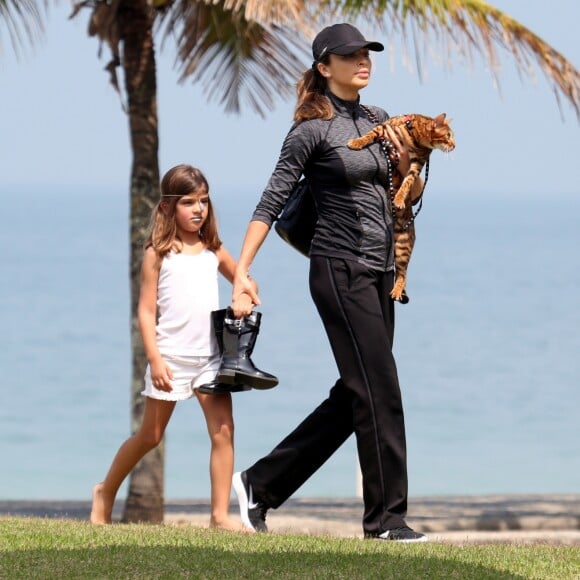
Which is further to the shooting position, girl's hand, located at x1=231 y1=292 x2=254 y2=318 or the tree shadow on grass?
girl's hand, located at x1=231 y1=292 x2=254 y2=318

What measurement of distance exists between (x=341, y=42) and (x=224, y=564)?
2.38 meters

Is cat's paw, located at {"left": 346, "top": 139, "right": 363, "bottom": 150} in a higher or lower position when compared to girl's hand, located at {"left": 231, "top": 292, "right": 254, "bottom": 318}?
higher

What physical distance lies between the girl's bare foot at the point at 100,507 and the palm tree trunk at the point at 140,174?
422cm

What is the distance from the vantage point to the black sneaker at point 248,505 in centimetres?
698

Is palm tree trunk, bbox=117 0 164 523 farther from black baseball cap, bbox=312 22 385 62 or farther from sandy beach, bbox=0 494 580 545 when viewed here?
black baseball cap, bbox=312 22 385 62

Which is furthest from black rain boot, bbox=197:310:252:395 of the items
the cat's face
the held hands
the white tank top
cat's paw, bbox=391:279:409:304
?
the cat's face

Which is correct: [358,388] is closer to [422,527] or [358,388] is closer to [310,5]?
[310,5]

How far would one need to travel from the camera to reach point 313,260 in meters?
6.52

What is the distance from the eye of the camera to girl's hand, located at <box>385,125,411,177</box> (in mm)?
6449

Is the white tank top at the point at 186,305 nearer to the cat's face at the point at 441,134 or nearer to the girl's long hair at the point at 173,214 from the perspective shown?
the girl's long hair at the point at 173,214

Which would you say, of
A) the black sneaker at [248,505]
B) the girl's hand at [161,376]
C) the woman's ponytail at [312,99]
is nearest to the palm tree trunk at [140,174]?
the black sneaker at [248,505]

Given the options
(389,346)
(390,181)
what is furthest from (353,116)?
(389,346)

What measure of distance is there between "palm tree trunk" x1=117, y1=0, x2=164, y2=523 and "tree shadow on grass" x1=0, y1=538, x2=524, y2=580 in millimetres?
5609

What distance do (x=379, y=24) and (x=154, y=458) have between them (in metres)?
4.06
